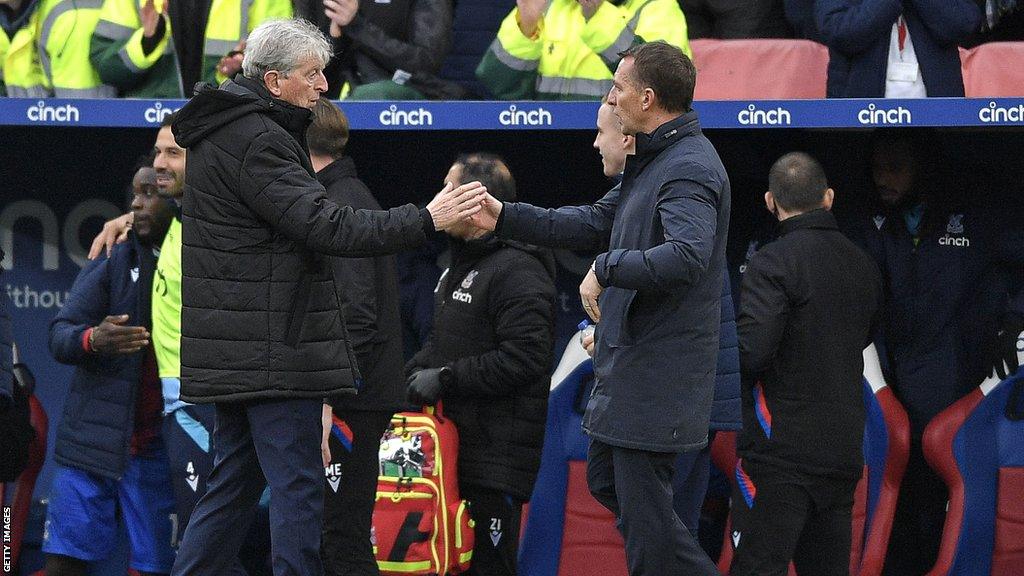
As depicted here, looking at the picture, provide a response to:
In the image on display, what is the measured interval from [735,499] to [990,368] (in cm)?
146

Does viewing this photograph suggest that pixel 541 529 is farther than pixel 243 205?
Yes

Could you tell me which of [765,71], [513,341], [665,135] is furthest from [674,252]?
[765,71]

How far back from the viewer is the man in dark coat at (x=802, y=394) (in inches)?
201

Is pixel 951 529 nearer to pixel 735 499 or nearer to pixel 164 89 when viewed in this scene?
pixel 735 499

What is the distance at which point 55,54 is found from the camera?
21.2 feet

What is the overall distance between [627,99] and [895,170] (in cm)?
225

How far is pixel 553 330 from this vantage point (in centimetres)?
554

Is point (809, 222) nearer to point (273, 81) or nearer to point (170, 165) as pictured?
point (273, 81)

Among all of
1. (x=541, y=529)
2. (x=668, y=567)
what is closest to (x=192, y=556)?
(x=668, y=567)

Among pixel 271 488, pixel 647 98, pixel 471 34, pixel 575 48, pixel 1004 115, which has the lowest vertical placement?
pixel 271 488

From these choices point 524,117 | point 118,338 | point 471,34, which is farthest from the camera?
point 471,34

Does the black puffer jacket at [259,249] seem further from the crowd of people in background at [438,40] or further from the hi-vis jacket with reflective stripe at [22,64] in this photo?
the hi-vis jacket with reflective stripe at [22,64]

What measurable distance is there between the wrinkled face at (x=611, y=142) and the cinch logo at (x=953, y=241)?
1.98m

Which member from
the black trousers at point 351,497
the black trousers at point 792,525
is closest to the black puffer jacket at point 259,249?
the black trousers at point 351,497
